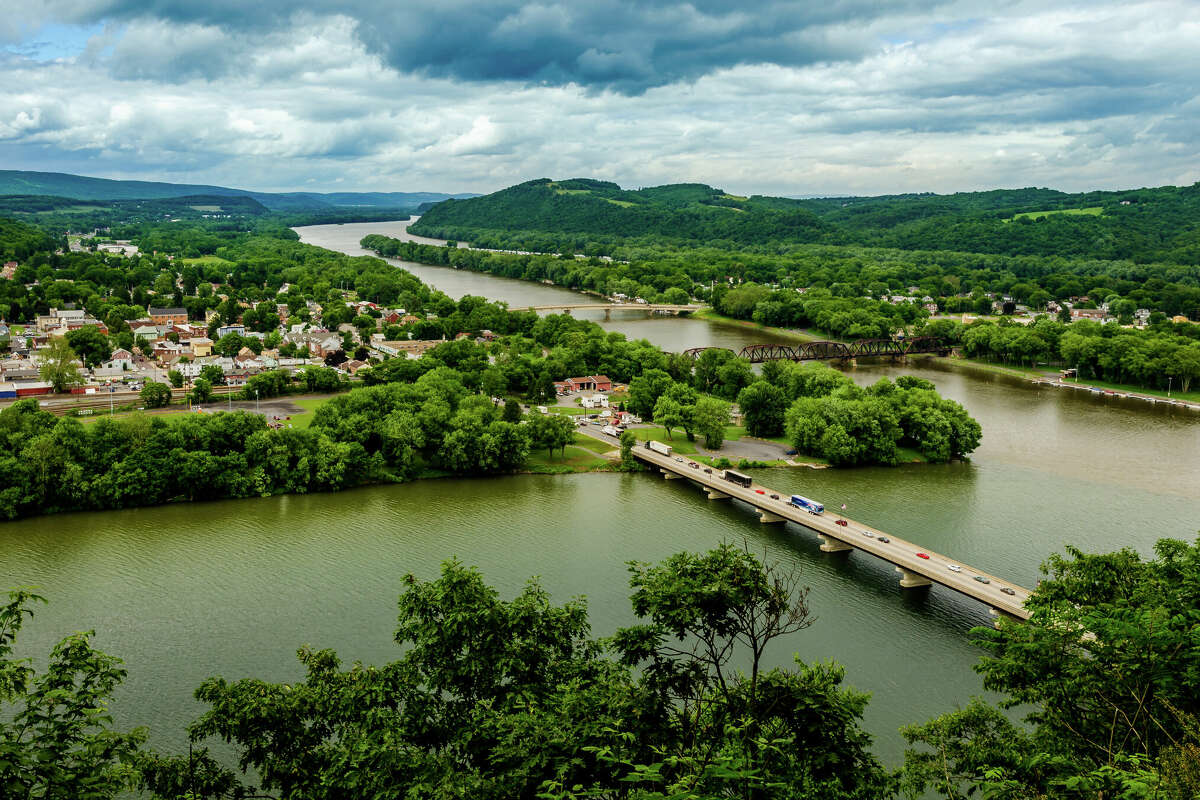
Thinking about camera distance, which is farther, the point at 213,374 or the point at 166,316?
the point at 166,316

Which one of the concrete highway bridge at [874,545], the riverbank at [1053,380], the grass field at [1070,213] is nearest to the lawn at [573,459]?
the concrete highway bridge at [874,545]

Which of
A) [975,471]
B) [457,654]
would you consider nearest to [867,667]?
[457,654]

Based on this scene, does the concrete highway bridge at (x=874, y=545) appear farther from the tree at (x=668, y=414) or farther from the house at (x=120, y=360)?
the house at (x=120, y=360)

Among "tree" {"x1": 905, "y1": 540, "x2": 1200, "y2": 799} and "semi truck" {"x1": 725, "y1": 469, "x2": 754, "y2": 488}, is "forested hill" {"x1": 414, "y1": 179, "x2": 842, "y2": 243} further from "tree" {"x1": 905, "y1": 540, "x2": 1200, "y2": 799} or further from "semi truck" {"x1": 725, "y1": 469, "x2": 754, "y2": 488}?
"tree" {"x1": 905, "y1": 540, "x2": 1200, "y2": 799}

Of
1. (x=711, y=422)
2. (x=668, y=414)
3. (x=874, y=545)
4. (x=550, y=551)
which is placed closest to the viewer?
(x=874, y=545)

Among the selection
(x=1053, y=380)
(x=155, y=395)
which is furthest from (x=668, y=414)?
(x=1053, y=380)

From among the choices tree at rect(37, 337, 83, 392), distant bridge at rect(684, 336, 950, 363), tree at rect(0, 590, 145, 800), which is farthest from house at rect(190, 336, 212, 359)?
tree at rect(0, 590, 145, 800)

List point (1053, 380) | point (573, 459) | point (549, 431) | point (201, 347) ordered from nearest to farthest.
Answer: point (549, 431) → point (573, 459) → point (1053, 380) → point (201, 347)

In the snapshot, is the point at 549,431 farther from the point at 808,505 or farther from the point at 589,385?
the point at 589,385
